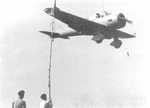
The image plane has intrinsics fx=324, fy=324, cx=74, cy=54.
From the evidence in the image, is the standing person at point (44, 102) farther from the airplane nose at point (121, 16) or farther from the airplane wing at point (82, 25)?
the airplane nose at point (121, 16)

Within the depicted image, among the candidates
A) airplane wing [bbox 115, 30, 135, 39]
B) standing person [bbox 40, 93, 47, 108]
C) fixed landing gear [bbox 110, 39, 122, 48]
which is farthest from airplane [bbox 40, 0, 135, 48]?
standing person [bbox 40, 93, 47, 108]

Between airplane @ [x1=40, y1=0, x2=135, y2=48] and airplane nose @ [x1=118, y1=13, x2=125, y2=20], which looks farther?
airplane nose @ [x1=118, y1=13, x2=125, y2=20]

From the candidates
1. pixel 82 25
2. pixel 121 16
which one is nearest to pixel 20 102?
pixel 82 25

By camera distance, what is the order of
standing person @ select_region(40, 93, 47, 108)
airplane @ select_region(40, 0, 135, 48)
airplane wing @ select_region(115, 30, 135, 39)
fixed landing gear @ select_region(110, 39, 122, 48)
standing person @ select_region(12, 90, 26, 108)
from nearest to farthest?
1. standing person @ select_region(12, 90, 26, 108)
2. standing person @ select_region(40, 93, 47, 108)
3. airplane @ select_region(40, 0, 135, 48)
4. fixed landing gear @ select_region(110, 39, 122, 48)
5. airplane wing @ select_region(115, 30, 135, 39)

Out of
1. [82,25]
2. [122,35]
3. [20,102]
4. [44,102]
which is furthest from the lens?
[122,35]

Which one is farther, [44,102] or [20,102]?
[44,102]

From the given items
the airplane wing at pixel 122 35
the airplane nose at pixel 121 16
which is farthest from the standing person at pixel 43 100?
the airplane wing at pixel 122 35

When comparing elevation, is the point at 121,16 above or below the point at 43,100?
above

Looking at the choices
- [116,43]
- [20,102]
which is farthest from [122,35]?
[20,102]

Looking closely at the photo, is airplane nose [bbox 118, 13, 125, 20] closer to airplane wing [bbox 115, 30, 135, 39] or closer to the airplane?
the airplane

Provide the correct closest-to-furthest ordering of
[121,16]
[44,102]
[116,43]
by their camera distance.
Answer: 1. [44,102]
2. [121,16]
3. [116,43]

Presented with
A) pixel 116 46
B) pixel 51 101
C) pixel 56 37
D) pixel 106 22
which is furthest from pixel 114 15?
pixel 51 101

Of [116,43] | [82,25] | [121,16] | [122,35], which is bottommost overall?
[116,43]

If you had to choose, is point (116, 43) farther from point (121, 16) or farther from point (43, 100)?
point (43, 100)
